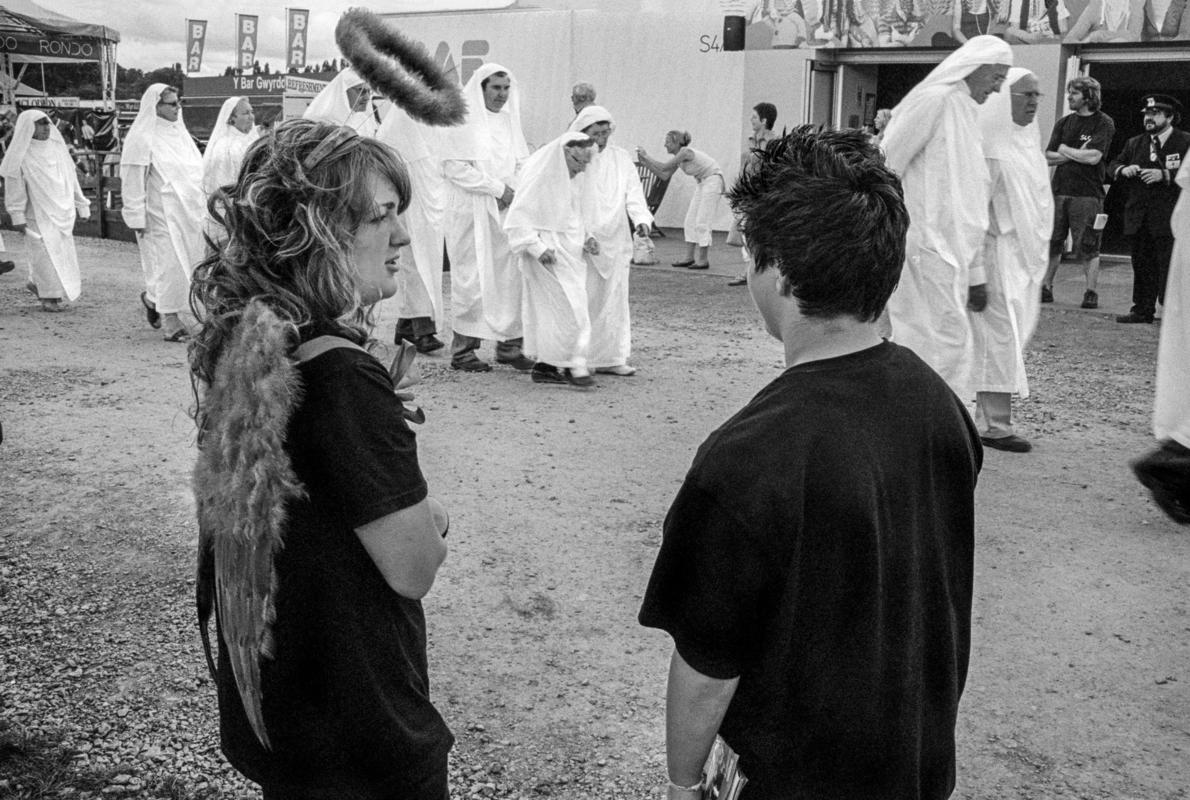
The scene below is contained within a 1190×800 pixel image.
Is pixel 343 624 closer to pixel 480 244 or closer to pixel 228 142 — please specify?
pixel 480 244

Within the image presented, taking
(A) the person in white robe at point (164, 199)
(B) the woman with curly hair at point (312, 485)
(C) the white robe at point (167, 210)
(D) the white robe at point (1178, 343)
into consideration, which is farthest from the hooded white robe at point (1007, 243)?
(C) the white robe at point (167, 210)

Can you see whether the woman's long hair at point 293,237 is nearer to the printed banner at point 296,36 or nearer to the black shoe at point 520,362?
the black shoe at point 520,362

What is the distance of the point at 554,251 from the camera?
7328 millimetres

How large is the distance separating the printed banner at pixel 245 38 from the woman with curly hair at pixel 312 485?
3525 cm

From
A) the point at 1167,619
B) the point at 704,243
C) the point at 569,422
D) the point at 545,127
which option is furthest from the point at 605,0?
the point at 1167,619

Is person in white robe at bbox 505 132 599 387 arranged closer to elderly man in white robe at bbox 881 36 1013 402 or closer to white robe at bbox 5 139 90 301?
elderly man in white robe at bbox 881 36 1013 402

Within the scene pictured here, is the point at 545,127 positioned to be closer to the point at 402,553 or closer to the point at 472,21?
the point at 472,21

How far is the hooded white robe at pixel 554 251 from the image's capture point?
24.0 ft

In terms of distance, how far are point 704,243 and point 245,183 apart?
1259 centimetres

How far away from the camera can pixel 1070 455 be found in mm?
6043

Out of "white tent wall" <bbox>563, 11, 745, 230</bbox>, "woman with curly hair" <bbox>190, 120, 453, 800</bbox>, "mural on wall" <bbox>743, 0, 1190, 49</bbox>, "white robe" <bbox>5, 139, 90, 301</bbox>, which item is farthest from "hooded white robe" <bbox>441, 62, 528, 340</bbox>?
"white tent wall" <bbox>563, 11, 745, 230</bbox>

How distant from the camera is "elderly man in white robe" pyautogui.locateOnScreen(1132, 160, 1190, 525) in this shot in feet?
5.91

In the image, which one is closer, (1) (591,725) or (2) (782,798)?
(2) (782,798)

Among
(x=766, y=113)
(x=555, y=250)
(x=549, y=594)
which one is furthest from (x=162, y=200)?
(x=766, y=113)
